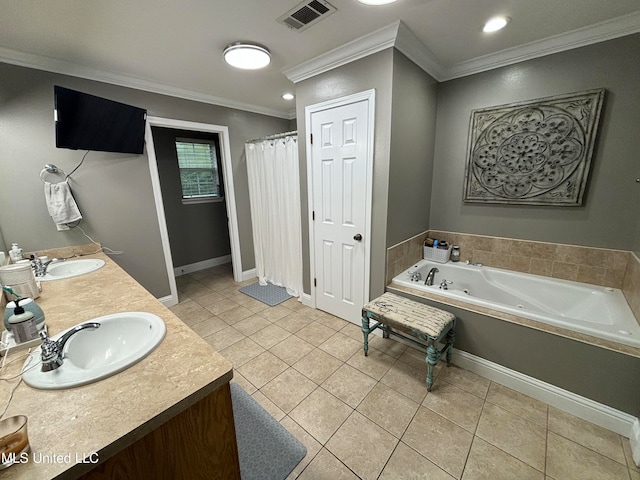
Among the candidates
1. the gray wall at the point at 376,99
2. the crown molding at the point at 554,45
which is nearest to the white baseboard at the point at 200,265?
the gray wall at the point at 376,99

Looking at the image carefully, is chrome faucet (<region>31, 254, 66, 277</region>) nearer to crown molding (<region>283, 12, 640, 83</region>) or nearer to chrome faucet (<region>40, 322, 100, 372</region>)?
chrome faucet (<region>40, 322, 100, 372</region>)

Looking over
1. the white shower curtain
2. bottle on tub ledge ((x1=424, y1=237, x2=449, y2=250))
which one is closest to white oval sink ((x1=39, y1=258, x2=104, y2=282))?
the white shower curtain

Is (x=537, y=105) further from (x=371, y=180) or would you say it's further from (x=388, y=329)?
(x=388, y=329)

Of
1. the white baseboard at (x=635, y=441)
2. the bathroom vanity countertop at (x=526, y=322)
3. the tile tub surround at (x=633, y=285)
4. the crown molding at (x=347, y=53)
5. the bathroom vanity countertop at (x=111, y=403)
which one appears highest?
the crown molding at (x=347, y=53)

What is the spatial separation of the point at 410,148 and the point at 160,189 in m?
2.82

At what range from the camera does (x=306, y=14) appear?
1585 millimetres

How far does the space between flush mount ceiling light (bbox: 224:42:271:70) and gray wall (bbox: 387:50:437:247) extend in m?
1.01

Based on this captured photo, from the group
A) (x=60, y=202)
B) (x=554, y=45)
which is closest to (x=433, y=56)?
(x=554, y=45)

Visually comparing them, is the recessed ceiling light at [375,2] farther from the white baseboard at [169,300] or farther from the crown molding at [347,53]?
the white baseboard at [169,300]

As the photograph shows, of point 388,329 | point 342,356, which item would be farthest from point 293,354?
point 388,329

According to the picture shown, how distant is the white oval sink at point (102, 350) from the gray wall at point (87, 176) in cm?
178

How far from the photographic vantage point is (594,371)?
1492 millimetres

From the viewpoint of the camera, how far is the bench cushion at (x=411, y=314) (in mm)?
1739

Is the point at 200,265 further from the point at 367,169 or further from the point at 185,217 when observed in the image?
the point at 367,169
